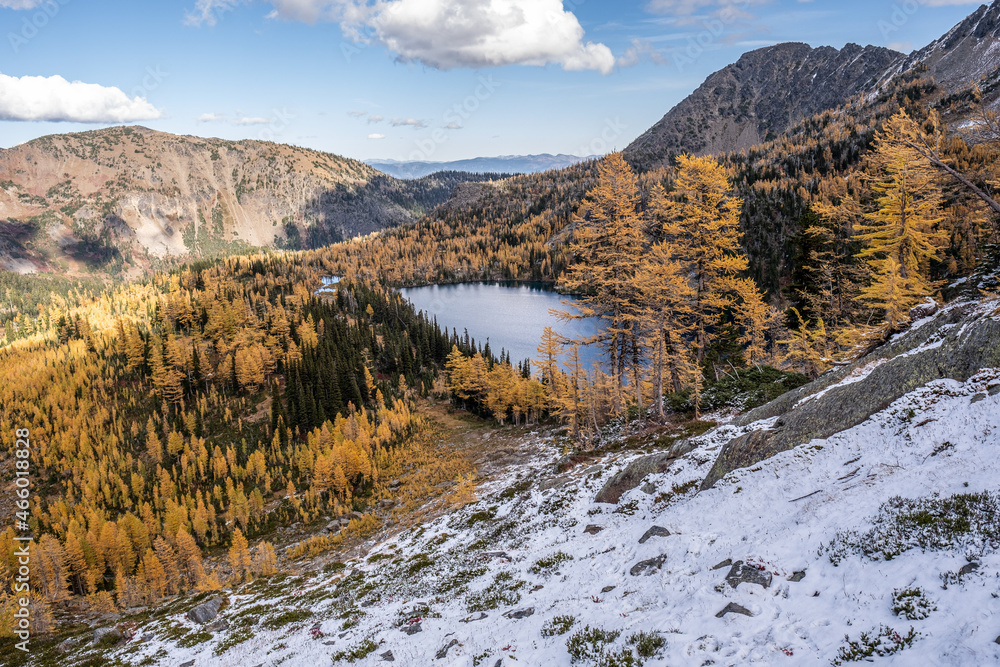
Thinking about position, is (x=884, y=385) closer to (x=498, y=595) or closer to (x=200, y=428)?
(x=498, y=595)

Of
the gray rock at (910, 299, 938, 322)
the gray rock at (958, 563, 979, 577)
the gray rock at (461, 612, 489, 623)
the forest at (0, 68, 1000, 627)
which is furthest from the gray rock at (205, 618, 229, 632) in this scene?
the gray rock at (910, 299, 938, 322)

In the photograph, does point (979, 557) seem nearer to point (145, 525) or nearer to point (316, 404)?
point (145, 525)

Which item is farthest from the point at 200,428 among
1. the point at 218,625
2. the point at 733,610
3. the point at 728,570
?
the point at 733,610

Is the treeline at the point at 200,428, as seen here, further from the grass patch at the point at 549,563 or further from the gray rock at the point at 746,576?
the gray rock at the point at 746,576

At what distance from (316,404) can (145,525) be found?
35669 mm

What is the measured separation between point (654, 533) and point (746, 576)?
5431mm

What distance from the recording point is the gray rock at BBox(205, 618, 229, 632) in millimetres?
29328

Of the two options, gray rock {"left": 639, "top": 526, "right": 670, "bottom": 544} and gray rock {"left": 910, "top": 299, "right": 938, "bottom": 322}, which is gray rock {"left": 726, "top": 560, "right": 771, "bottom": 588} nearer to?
gray rock {"left": 639, "top": 526, "right": 670, "bottom": 544}

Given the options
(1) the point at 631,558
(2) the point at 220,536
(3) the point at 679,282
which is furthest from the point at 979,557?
(2) the point at 220,536

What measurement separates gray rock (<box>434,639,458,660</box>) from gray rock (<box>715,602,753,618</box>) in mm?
7805

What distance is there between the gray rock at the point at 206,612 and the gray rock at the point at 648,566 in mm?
33014

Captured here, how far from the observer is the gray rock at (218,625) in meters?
29.3

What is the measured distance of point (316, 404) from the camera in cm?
10262

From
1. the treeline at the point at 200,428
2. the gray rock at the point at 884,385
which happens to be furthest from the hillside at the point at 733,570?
the treeline at the point at 200,428
